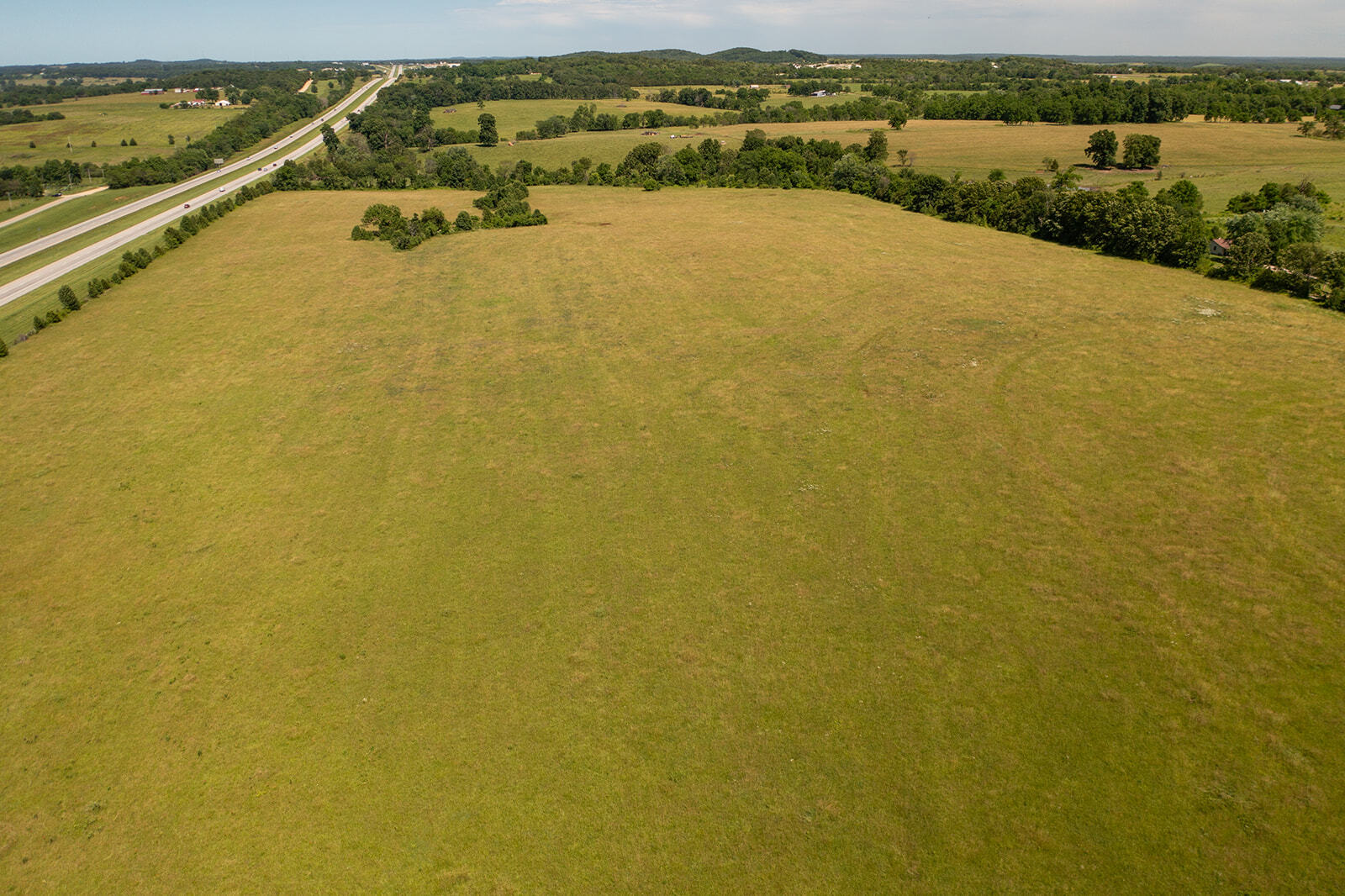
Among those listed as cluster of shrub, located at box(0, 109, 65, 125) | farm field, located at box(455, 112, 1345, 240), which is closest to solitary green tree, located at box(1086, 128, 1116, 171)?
farm field, located at box(455, 112, 1345, 240)

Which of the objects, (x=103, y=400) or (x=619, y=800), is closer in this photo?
(x=619, y=800)

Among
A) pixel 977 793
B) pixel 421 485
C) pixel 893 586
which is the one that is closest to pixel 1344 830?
pixel 977 793

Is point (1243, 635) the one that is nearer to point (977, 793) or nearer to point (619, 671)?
point (977, 793)

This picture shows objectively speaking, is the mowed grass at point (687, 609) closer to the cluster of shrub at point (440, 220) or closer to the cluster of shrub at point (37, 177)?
the cluster of shrub at point (440, 220)

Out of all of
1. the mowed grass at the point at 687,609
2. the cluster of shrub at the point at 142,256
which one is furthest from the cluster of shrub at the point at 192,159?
the mowed grass at the point at 687,609

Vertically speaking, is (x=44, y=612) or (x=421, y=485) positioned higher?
(x=421, y=485)

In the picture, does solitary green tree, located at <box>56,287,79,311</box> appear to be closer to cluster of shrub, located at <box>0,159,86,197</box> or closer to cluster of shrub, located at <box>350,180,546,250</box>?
cluster of shrub, located at <box>350,180,546,250</box>

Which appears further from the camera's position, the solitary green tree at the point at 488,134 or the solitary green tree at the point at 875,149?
the solitary green tree at the point at 488,134
